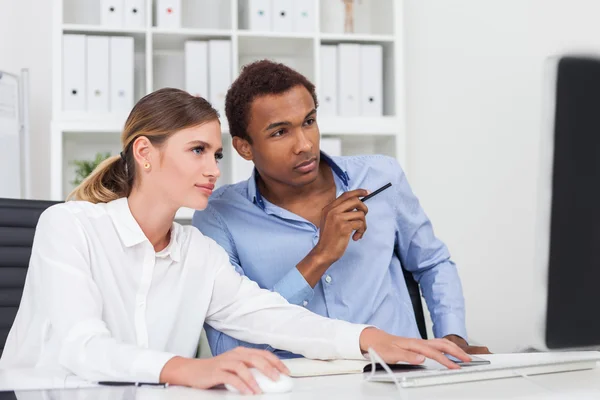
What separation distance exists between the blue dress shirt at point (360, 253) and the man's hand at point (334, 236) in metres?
0.09

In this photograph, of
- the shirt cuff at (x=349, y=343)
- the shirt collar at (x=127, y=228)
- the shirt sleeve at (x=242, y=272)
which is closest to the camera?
the shirt cuff at (x=349, y=343)

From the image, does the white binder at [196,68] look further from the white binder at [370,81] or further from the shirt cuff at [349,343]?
the shirt cuff at [349,343]

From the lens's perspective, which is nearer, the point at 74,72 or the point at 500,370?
the point at 500,370

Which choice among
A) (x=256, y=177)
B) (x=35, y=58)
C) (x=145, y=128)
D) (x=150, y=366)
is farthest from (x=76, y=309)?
(x=35, y=58)

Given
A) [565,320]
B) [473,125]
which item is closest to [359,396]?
[565,320]

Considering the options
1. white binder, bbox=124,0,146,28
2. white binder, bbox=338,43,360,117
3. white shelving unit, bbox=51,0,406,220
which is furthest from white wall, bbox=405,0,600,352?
white binder, bbox=124,0,146,28

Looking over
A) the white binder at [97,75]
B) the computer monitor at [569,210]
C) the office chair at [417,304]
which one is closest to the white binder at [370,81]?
the white binder at [97,75]

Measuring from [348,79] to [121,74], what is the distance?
3.12ft

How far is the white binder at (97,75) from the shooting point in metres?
2.85

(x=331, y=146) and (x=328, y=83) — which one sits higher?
(x=328, y=83)

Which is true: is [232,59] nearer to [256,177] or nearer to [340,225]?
[256,177]

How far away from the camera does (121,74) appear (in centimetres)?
288

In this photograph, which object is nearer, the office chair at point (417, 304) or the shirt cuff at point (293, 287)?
the shirt cuff at point (293, 287)

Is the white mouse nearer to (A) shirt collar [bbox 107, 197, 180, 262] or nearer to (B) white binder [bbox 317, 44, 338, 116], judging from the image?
(A) shirt collar [bbox 107, 197, 180, 262]
